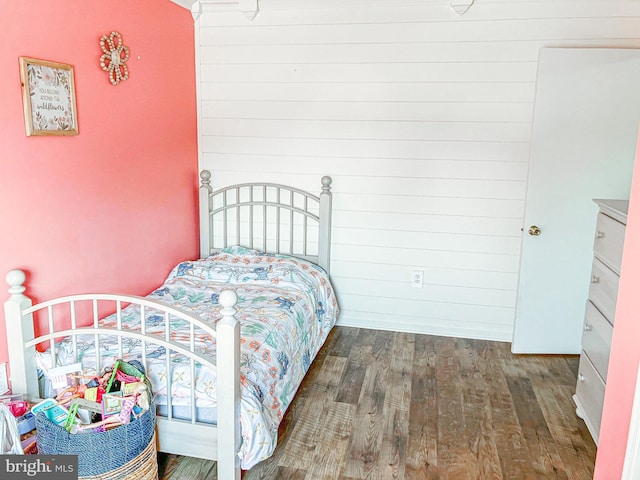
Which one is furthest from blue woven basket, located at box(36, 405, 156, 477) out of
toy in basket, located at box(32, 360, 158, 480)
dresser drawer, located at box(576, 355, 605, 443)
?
dresser drawer, located at box(576, 355, 605, 443)

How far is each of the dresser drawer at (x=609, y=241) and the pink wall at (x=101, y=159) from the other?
2.55 meters

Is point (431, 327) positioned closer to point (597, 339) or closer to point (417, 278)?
point (417, 278)

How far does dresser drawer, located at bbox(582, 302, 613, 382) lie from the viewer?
2457mm

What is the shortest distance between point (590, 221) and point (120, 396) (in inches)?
113

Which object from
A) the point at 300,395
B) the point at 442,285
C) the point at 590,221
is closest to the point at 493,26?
the point at 590,221

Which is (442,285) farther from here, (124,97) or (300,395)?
(124,97)

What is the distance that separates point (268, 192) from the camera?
389 cm

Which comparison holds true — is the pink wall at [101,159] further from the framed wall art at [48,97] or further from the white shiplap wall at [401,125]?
the white shiplap wall at [401,125]

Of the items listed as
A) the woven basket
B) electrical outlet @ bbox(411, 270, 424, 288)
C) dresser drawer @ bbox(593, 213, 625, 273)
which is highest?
dresser drawer @ bbox(593, 213, 625, 273)

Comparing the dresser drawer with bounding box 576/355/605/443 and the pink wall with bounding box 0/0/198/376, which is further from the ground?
the pink wall with bounding box 0/0/198/376

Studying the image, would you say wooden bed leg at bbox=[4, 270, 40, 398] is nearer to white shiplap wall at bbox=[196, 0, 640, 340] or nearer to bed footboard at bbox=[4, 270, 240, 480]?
bed footboard at bbox=[4, 270, 240, 480]

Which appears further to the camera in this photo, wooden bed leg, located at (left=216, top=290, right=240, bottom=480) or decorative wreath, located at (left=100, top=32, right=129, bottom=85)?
decorative wreath, located at (left=100, top=32, right=129, bottom=85)

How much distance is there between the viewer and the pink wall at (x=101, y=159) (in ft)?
7.45

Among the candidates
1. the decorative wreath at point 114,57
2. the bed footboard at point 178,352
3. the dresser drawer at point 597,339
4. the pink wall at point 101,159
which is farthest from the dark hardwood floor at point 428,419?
the decorative wreath at point 114,57
